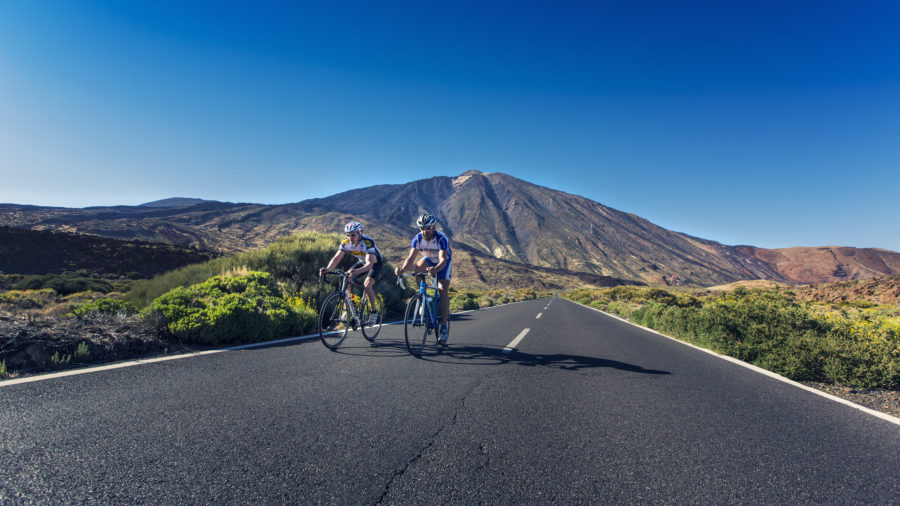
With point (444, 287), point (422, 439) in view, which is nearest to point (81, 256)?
point (444, 287)

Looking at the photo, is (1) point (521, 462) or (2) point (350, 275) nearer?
(1) point (521, 462)

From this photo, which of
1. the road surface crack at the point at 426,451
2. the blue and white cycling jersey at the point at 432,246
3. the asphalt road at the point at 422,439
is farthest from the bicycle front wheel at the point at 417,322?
the road surface crack at the point at 426,451

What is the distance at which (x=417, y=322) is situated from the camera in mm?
5652

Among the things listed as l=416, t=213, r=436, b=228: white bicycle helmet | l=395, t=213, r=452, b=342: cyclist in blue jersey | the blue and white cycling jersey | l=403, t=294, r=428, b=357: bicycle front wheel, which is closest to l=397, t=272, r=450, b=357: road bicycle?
l=403, t=294, r=428, b=357: bicycle front wheel

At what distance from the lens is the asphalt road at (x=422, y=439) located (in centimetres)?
191

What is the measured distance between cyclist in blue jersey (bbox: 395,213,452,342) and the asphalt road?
1633mm

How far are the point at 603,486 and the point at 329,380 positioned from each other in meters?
2.80

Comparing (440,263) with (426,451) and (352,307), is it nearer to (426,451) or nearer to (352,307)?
(352,307)

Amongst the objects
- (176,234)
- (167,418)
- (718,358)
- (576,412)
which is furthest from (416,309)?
(176,234)

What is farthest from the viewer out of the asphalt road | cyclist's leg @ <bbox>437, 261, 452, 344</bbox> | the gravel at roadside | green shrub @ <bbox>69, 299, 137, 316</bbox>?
cyclist's leg @ <bbox>437, 261, 452, 344</bbox>

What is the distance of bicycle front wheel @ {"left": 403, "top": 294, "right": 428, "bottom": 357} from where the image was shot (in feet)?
18.5

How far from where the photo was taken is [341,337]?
5.89 m

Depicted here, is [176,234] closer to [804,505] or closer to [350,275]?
[350,275]

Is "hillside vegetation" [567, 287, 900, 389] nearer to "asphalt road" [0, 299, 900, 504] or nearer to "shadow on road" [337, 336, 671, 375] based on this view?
"asphalt road" [0, 299, 900, 504]
